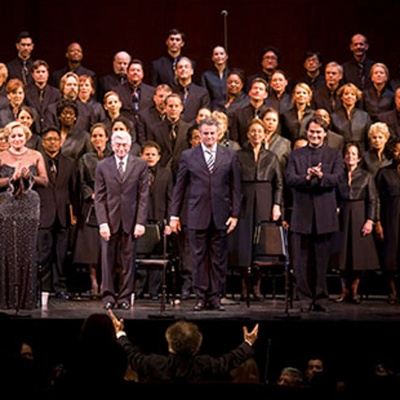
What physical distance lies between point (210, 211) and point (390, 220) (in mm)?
2048

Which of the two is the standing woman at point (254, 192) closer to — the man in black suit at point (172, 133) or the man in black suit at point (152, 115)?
the man in black suit at point (172, 133)

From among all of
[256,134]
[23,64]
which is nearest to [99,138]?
[256,134]

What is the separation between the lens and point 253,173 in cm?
995

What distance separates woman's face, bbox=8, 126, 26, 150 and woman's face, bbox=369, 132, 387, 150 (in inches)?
127

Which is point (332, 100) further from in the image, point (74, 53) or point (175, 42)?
point (74, 53)

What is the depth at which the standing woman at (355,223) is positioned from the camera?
9.84 metres

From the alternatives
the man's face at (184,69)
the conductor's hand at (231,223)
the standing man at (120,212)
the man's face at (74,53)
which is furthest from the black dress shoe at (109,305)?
the man's face at (74,53)

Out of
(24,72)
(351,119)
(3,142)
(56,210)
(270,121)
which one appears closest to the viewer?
(3,142)

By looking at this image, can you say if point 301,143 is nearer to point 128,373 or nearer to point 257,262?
point 257,262

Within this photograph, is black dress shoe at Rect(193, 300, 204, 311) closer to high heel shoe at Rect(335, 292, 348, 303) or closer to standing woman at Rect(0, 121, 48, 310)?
standing woman at Rect(0, 121, 48, 310)

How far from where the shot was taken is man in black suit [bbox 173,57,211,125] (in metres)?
11.0

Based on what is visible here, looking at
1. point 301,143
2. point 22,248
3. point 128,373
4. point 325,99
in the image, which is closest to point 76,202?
point 22,248

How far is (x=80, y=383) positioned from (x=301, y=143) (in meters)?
5.78

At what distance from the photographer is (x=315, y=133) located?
8.95 m
